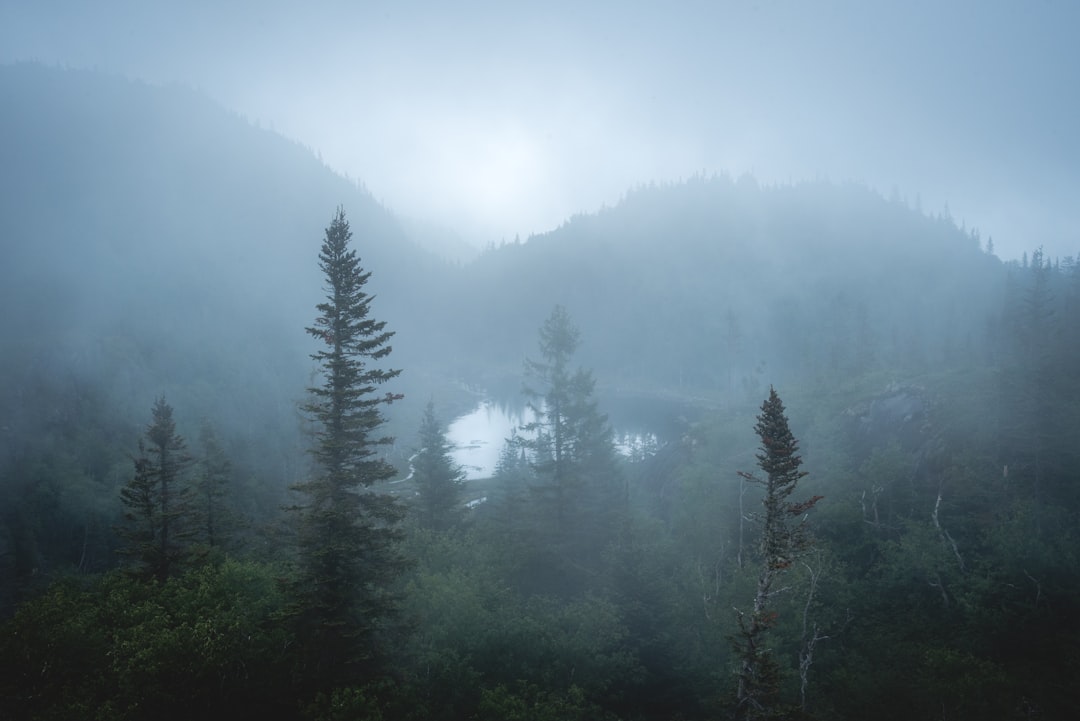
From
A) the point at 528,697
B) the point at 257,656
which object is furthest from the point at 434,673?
the point at 257,656

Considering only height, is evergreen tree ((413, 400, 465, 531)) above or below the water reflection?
below

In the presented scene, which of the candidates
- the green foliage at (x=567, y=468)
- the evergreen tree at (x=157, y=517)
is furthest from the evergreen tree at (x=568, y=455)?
the evergreen tree at (x=157, y=517)

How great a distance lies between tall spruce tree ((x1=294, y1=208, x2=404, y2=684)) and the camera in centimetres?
1552

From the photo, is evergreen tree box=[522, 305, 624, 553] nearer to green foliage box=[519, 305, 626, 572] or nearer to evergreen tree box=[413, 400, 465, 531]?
green foliage box=[519, 305, 626, 572]

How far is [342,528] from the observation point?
16.0m

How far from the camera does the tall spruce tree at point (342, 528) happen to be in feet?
50.9

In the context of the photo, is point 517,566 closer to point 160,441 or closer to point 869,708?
point 869,708

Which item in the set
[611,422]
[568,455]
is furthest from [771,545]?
[611,422]

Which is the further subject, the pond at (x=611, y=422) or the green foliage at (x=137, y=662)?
the pond at (x=611, y=422)

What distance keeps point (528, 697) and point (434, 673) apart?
345 centimetres

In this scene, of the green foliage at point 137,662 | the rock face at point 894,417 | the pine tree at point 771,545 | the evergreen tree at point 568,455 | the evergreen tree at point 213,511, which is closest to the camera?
the green foliage at point 137,662

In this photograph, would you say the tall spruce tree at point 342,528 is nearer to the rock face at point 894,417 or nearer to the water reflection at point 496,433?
the rock face at point 894,417

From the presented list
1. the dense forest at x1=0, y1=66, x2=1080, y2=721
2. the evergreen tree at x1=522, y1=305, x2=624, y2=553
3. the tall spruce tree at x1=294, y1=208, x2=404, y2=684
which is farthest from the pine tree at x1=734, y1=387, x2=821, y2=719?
the evergreen tree at x1=522, y1=305, x2=624, y2=553

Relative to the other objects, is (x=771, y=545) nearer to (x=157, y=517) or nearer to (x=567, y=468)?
(x=567, y=468)
